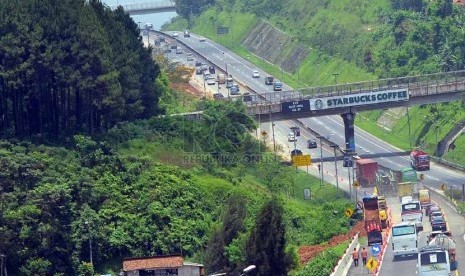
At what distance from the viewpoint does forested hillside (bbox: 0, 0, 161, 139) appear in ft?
345

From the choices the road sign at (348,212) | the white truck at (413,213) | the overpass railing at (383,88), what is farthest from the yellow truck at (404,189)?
the overpass railing at (383,88)

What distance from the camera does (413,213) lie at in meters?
101

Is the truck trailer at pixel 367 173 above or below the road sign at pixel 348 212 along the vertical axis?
above

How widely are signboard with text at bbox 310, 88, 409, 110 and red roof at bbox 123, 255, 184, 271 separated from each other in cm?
5027

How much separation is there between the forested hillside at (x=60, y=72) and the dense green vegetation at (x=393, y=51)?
37.7 metres

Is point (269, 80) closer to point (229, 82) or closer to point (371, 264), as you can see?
point (229, 82)

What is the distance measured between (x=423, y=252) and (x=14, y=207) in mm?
26859

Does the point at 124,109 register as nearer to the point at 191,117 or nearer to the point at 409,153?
the point at 191,117

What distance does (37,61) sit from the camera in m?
106

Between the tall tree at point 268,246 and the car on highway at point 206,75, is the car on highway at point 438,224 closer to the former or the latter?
the tall tree at point 268,246

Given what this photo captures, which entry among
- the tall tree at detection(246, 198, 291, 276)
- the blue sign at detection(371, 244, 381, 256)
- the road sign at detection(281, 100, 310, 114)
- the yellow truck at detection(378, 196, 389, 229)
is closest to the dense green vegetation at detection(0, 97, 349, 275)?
the tall tree at detection(246, 198, 291, 276)

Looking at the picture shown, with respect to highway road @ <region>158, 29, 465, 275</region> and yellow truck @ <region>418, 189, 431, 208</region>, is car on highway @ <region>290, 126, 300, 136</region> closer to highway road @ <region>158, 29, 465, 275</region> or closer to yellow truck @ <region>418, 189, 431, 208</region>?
highway road @ <region>158, 29, 465, 275</region>

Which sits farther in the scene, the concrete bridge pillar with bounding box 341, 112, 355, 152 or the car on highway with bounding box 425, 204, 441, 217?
the concrete bridge pillar with bounding box 341, 112, 355, 152

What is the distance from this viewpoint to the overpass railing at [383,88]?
452 feet
